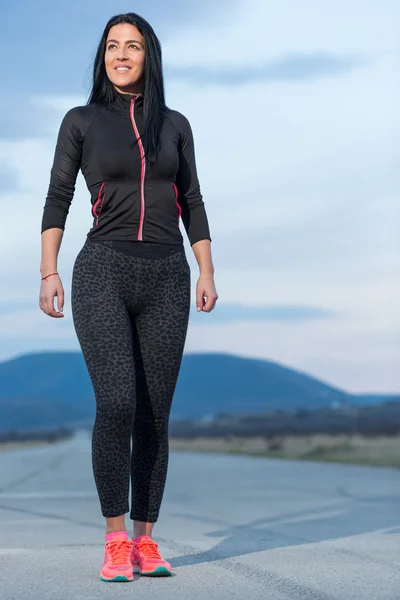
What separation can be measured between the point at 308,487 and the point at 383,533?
4.99m

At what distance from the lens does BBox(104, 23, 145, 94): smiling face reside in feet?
16.9

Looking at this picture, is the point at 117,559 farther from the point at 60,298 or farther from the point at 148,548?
the point at 60,298

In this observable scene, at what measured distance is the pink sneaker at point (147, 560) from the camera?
16.5 feet

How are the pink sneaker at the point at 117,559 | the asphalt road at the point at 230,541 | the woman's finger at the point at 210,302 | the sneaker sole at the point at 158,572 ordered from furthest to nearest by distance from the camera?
1. the woman's finger at the point at 210,302
2. the sneaker sole at the point at 158,572
3. the pink sneaker at the point at 117,559
4. the asphalt road at the point at 230,541

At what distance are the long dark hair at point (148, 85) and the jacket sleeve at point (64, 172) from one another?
19 cm

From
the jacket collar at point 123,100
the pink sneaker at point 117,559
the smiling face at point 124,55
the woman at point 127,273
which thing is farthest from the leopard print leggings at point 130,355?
the smiling face at point 124,55

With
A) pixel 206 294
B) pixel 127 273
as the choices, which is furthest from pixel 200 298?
pixel 127 273

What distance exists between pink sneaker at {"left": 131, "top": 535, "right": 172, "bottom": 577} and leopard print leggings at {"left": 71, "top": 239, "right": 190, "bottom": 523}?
0.39ft

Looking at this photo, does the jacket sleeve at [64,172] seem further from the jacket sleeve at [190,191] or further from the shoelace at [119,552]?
the shoelace at [119,552]

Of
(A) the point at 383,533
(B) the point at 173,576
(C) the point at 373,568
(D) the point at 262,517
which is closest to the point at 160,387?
(B) the point at 173,576

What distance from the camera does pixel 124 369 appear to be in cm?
489

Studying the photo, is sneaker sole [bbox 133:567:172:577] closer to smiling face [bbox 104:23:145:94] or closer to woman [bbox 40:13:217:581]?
woman [bbox 40:13:217:581]

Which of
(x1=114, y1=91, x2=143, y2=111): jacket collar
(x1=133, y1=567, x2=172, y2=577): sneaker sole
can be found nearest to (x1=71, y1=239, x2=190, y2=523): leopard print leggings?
(x1=133, y1=567, x2=172, y2=577): sneaker sole

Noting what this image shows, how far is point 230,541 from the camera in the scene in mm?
6824
